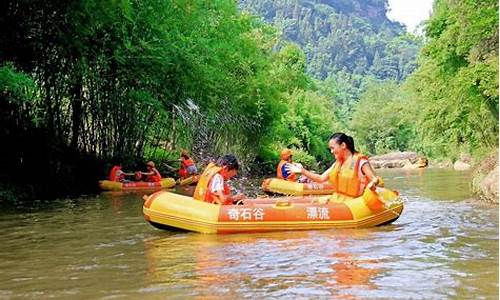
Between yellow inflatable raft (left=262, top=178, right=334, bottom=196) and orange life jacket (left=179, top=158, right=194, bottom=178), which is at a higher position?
Answer: orange life jacket (left=179, top=158, right=194, bottom=178)

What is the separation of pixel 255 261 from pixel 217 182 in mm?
2447

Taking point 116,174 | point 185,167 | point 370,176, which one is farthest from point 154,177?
point 370,176

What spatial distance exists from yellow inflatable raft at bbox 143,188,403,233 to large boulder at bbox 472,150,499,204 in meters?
3.08

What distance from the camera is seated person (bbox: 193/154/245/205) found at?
28.5ft

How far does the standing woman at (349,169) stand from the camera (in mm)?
8789

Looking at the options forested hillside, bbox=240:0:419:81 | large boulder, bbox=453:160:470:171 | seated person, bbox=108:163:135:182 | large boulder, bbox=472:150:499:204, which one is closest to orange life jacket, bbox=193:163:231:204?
large boulder, bbox=472:150:499:204

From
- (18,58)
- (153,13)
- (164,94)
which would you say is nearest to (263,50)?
(164,94)

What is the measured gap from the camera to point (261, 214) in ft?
27.6

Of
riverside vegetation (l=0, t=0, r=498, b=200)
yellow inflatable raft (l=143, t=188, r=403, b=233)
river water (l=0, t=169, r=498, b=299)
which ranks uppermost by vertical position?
riverside vegetation (l=0, t=0, r=498, b=200)

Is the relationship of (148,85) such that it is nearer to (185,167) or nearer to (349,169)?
(185,167)

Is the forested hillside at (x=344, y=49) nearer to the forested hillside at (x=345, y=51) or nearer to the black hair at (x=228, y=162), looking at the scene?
the forested hillside at (x=345, y=51)

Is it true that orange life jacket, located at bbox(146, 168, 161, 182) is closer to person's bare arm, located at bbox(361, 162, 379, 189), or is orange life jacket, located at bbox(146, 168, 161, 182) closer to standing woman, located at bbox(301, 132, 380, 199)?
standing woman, located at bbox(301, 132, 380, 199)

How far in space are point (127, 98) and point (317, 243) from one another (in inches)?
432

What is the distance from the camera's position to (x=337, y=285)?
525 centimetres
